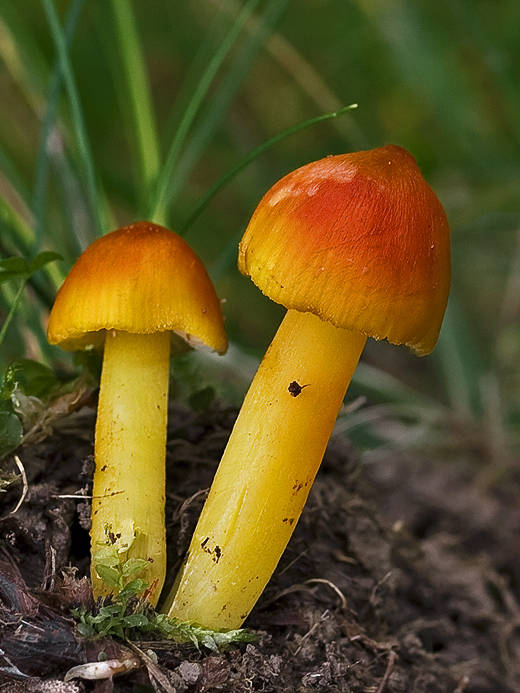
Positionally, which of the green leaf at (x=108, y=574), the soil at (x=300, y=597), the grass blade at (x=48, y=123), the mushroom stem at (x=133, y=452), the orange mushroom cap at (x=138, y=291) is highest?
the grass blade at (x=48, y=123)

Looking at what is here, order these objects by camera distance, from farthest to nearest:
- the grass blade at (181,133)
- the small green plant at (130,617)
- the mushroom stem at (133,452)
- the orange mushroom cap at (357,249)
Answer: the grass blade at (181,133) → the mushroom stem at (133,452) → the small green plant at (130,617) → the orange mushroom cap at (357,249)

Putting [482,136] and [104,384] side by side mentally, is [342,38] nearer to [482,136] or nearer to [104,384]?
[482,136]

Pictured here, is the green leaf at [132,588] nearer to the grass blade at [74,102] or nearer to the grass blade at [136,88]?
the grass blade at [74,102]

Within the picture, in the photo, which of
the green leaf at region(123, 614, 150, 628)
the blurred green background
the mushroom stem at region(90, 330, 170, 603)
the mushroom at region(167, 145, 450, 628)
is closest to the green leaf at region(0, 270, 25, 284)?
the mushroom stem at region(90, 330, 170, 603)

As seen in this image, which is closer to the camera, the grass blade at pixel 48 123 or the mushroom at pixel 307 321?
the mushroom at pixel 307 321

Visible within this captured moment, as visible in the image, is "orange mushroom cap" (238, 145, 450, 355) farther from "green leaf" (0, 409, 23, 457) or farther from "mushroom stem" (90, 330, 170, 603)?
"green leaf" (0, 409, 23, 457)

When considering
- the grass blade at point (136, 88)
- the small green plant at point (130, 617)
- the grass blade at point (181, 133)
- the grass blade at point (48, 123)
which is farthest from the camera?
the grass blade at point (136, 88)

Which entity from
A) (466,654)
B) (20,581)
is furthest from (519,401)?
(20,581)

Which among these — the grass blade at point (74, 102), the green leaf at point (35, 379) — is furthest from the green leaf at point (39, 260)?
the grass blade at point (74, 102)
